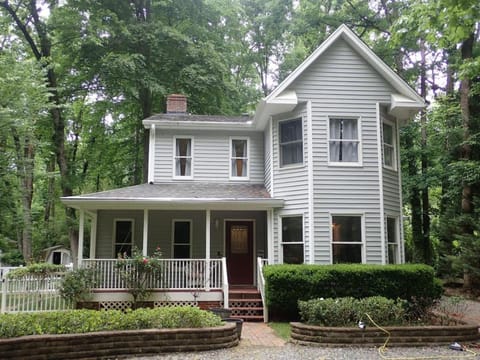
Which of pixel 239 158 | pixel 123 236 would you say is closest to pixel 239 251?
pixel 239 158

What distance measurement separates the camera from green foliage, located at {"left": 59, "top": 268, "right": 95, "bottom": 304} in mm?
10648

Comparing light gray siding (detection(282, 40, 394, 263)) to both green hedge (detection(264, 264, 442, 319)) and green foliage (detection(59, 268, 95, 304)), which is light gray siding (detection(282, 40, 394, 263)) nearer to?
green hedge (detection(264, 264, 442, 319))

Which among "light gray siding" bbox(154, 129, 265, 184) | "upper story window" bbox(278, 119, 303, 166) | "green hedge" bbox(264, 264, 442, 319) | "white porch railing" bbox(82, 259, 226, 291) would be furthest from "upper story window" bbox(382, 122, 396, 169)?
"white porch railing" bbox(82, 259, 226, 291)

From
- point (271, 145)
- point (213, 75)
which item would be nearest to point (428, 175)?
point (271, 145)

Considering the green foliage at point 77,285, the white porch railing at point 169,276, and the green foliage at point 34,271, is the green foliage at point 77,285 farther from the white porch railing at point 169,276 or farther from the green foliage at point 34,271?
the green foliage at point 34,271

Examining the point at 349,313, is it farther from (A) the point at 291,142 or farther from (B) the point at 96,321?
(A) the point at 291,142

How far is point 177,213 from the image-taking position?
1412 cm

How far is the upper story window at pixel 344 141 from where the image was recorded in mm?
12219

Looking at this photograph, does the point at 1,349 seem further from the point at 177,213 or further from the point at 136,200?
the point at 177,213

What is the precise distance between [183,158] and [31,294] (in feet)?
21.0

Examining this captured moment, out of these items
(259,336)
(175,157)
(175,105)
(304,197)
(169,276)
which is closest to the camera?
(259,336)

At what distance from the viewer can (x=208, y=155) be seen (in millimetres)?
14586

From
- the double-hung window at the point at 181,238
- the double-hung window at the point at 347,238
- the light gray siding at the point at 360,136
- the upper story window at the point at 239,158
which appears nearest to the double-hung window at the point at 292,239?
the light gray siding at the point at 360,136

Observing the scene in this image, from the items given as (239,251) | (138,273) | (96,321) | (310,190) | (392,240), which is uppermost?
(310,190)
